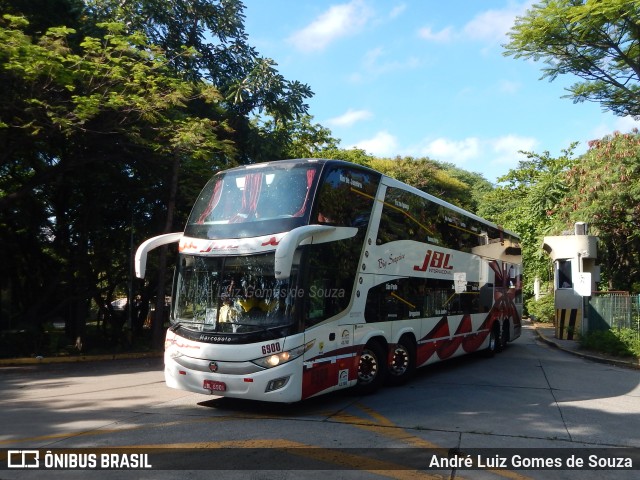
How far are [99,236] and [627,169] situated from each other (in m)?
20.7

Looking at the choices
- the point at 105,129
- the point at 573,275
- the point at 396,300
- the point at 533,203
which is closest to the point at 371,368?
the point at 396,300

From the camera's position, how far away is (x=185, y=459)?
5992mm

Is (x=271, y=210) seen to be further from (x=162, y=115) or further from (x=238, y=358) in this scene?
(x=162, y=115)

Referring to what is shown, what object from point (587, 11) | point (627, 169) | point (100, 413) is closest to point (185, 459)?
point (100, 413)

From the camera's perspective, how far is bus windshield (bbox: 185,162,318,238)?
820 cm

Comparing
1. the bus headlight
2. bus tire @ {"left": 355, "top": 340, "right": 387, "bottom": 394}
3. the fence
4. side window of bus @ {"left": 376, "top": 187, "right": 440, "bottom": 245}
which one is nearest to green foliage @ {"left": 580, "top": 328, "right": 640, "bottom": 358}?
the fence

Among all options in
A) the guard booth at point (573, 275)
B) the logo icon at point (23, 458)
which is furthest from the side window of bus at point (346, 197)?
the guard booth at point (573, 275)

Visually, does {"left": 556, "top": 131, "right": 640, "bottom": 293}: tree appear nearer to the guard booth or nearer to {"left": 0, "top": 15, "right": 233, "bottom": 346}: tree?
the guard booth

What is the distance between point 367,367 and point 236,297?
3.00m

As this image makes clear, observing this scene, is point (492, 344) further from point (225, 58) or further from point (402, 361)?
point (225, 58)

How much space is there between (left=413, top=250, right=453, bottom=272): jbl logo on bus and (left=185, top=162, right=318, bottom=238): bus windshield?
3.83m

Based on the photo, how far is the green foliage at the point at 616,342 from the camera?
15.3 metres

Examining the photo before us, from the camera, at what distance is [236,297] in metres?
8.05

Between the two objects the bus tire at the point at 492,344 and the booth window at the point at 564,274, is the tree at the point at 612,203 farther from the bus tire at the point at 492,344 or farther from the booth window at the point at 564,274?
the bus tire at the point at 492,344
